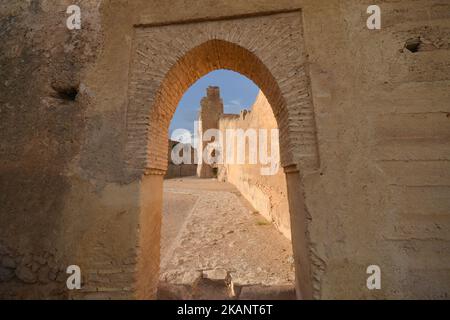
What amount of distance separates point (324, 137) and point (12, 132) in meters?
3.63

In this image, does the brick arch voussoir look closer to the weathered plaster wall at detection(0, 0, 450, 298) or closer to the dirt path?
the weathered plaster wall at detection(0, 0, 450, 298)

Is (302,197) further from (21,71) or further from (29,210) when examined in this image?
(21,71)

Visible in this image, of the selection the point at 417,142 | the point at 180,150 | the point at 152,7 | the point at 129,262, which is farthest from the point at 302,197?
the point at 180,150

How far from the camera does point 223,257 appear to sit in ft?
13.4

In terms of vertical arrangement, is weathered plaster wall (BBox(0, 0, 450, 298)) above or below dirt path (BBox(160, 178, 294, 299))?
above

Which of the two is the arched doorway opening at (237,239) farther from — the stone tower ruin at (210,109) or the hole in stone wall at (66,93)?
the stone tower ruin at (210,109)

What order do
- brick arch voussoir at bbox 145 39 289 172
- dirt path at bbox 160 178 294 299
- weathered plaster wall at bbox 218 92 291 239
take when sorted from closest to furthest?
brick arch voussoir at bbox 145 39 289 172, dirt path at bbox 160 178 294 299, weathered plaster wall at bbox 218 92 291 239

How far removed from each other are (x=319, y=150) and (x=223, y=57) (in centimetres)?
171

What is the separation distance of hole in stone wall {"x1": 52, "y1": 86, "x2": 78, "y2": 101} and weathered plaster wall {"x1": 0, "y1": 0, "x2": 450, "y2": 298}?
17mm

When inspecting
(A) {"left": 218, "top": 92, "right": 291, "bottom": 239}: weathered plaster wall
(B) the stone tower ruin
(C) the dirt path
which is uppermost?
(B) the stone tower ruin

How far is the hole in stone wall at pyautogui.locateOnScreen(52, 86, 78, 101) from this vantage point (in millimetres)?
2514

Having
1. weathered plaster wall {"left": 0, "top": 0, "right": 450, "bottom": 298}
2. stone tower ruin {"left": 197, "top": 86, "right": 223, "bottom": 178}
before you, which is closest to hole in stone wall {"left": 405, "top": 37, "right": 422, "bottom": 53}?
weathered plaster wall {"left": 0, "top": 0, "right": 450, "bottom": 298}

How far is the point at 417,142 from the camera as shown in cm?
204

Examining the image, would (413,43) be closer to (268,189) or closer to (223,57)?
(223,57)
